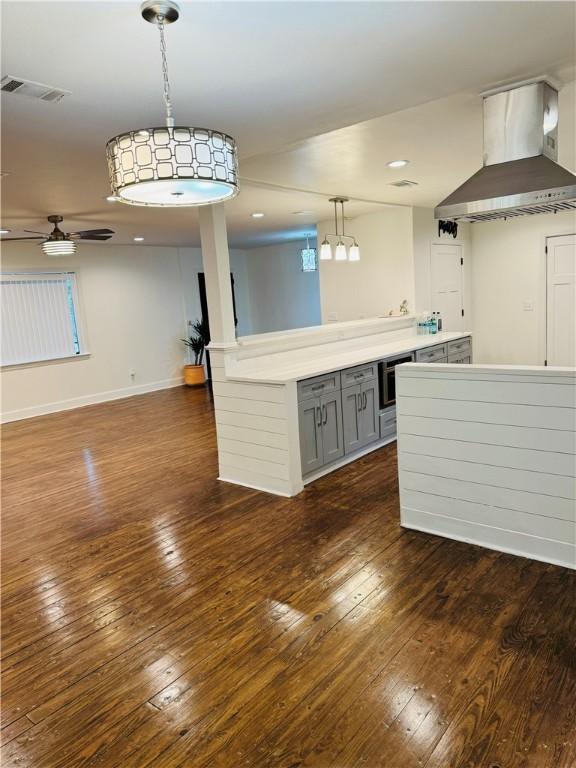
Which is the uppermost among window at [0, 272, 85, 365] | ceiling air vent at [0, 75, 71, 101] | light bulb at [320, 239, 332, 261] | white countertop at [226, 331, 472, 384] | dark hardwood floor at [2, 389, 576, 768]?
ceiling air vent at [0, 75, 71, 101]

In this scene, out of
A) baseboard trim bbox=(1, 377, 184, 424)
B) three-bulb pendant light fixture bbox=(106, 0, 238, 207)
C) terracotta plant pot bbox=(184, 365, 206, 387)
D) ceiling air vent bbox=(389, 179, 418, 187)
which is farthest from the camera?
terracotta plant pot bbox=(184, 365, 206, 387)

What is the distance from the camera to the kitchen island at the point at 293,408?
3855 mm

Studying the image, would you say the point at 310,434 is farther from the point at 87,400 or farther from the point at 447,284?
the point at 87,400

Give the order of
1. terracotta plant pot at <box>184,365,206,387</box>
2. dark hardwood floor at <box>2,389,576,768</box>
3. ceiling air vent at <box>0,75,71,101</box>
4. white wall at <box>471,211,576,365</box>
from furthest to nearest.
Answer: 1. terracotta plant pot at <box>184,365,206,387</box>
2. white wall at <box>471,211,576,365</box>
3. ceiling air vent at <box>0,75,71,101</box>
4. dark hardwood floor at <box>2,389,576,768</box>

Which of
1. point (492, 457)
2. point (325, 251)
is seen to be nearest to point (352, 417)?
point (492, 457)

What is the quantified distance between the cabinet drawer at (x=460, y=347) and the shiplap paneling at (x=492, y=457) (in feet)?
10.1

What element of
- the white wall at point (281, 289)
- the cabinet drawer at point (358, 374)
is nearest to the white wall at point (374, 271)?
the cabinet drawer at point (358, 374)

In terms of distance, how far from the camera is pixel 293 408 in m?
3.79

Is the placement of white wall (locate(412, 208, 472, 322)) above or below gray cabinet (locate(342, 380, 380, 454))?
above

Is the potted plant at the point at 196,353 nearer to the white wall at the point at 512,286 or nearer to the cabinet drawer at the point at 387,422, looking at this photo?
the white wall at the point at 512,286

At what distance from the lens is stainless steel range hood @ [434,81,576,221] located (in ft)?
8.55

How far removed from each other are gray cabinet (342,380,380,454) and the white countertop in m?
0.24

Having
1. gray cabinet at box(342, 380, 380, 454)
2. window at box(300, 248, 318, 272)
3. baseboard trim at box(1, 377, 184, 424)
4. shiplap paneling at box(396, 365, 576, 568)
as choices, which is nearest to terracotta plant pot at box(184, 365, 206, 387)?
baseboard trim at box(1, 377, 184, 424)

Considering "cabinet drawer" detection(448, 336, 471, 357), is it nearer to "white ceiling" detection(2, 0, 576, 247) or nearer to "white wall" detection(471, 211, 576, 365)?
"white wall" detection(471, 211, 576, 365)
